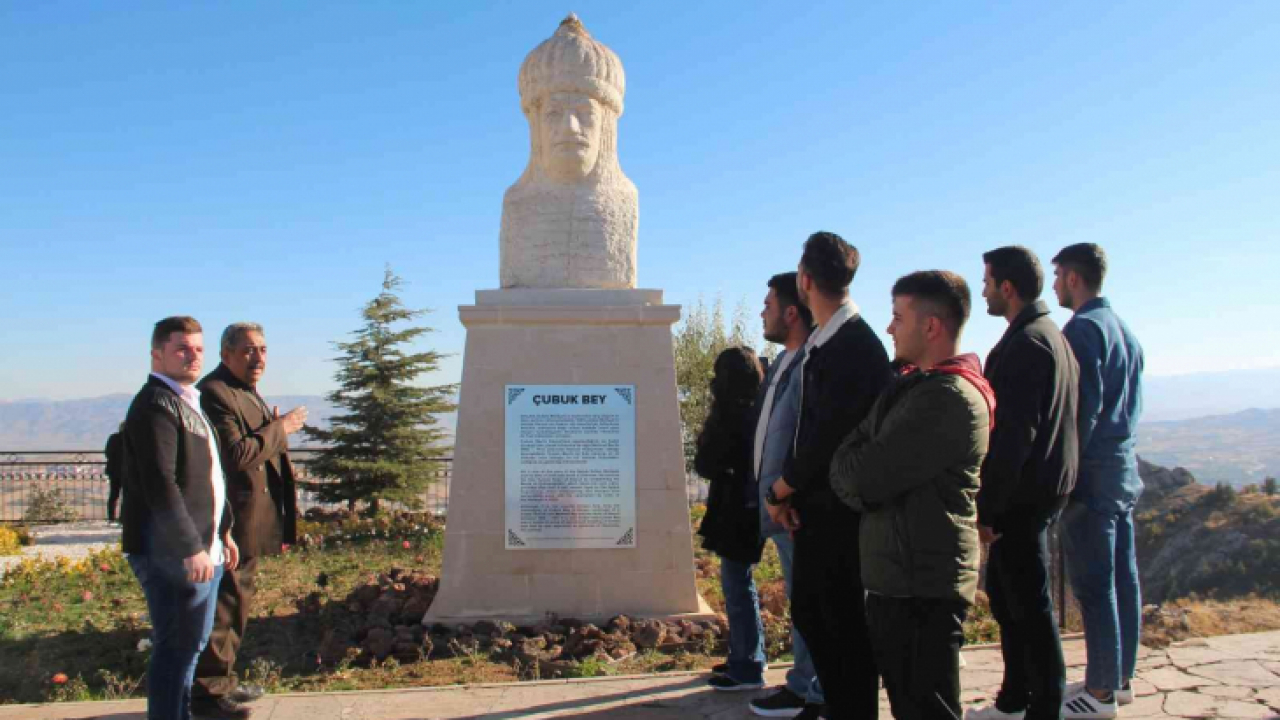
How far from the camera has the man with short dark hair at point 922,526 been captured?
2.46 metres

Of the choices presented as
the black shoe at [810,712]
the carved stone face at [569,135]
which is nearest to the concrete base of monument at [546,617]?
the black shoe at [810,712]

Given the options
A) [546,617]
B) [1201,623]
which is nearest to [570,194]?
[546,617]

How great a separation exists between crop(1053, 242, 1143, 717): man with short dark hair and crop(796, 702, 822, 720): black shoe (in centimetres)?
103

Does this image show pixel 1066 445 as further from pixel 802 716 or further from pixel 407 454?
pixel 407 454

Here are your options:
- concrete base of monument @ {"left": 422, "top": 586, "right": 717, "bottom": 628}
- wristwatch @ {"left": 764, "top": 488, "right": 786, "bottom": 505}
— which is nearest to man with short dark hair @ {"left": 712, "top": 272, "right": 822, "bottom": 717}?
wristwatch @ {"left": 764, "top": 488, "right": 786, "bottom": 505}

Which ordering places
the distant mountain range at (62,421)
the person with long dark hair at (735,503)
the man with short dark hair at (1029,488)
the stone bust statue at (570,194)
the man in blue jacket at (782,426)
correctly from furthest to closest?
the distant mountain range at (62,421) < the stone bust statue at (570,194) < the person with long dark hair at (735,503) < the man in blue jacket at (782,426) < the man with short dark hair at (1029,488)

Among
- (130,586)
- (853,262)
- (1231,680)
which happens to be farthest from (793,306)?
(130,586)

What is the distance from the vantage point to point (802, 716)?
134 inches

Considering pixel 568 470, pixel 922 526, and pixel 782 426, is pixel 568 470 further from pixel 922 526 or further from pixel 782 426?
pixel 922 526

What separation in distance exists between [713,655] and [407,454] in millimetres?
9431

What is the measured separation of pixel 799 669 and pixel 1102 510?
141cm

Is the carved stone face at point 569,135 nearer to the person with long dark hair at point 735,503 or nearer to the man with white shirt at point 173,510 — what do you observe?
the person with long dark hair at point 735,503

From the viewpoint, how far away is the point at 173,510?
119 inches

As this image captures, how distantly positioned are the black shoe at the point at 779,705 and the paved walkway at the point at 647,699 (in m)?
0.08
